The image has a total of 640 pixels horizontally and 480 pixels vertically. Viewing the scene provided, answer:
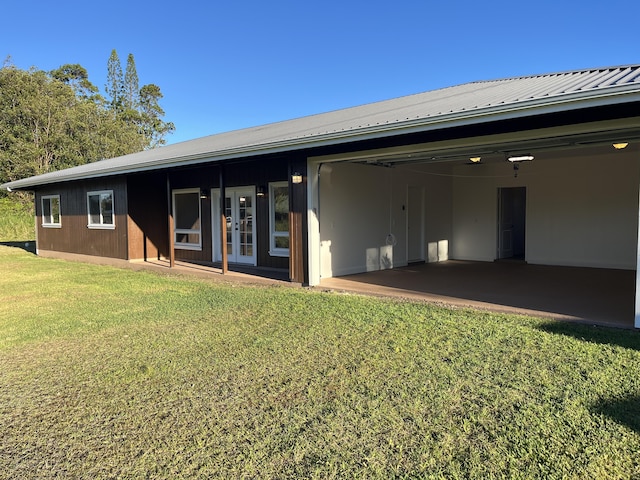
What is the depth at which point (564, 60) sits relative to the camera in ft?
53.2

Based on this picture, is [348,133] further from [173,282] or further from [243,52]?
[243,52]

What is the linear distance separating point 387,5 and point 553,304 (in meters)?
12.0

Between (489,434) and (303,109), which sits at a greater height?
(303,109)

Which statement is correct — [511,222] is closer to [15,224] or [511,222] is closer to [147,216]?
[147,216]

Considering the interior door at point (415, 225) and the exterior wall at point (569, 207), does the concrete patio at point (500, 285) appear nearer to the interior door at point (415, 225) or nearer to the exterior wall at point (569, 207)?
the interior door at point (415, 225)

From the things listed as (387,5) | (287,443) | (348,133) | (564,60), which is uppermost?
(387,5)

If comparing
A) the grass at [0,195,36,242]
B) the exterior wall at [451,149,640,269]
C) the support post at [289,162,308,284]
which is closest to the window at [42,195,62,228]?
the grass at [0,195,36,242]

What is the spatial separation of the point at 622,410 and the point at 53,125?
3495cm

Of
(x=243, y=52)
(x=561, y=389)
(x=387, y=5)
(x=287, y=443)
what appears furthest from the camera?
(x=243, y=52)

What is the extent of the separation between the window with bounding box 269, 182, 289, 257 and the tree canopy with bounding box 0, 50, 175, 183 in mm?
25314

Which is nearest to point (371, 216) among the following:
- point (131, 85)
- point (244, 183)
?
point (244, 183)

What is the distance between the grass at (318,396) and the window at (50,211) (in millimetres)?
11068

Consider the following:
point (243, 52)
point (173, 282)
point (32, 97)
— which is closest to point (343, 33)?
point (243, 52)

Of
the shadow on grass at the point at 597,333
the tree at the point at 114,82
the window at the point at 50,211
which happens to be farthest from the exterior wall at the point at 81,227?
the tree at the point at 114,82
